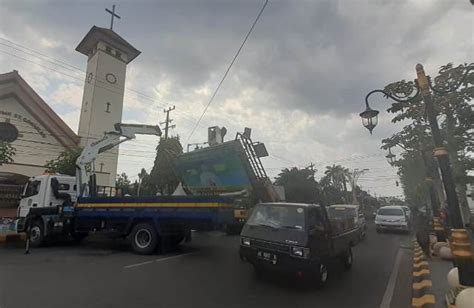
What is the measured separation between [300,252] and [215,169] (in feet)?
17.8

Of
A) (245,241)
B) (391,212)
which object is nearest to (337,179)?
(391,212)

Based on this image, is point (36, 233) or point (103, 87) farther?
point (103, 87)

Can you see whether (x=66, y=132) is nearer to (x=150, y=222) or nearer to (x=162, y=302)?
(x=150, y=222)

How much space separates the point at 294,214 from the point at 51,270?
223 inches

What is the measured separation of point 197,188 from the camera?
439 inches

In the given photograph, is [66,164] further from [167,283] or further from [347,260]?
[347,260]

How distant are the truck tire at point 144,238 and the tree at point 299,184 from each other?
27.0 metres

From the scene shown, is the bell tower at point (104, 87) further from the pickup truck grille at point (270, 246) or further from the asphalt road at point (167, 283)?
the pickup truck grille at point (270, 246)

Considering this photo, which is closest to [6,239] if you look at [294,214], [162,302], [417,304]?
[162,302]

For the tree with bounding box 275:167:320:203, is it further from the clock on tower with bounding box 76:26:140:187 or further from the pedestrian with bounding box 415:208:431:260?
the pedestrian with bounding box 415:208:431:260

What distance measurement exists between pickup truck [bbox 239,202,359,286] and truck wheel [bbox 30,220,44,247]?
26.5ft

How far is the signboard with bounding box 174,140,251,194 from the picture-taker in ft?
31.9

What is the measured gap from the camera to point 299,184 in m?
36.7

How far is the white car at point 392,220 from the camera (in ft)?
55.5
